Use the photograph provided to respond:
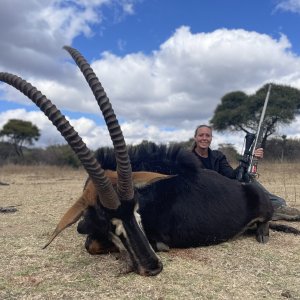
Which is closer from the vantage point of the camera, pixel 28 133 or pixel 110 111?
pixel 110 111

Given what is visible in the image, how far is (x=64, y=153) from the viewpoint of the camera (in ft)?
113

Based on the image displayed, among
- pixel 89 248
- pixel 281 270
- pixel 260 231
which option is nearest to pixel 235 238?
pixel 260 231

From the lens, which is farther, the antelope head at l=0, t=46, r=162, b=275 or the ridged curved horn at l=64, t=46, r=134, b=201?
the ridged curved horn at l=64, t=46, r=134, b=201

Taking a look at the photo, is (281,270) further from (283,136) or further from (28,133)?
(28,133)

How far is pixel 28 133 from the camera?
1590 inches

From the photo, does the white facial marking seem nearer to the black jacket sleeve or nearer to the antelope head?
the antelope head

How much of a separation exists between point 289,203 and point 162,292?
5.91 meters

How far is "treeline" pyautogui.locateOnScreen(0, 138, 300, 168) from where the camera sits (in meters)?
28.0

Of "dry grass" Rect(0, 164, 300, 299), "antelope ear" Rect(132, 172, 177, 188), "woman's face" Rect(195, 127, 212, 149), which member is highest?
"woman's face" Rect(195, 127, 212, 149)

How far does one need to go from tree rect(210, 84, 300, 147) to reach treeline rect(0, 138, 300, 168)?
133 centimetres

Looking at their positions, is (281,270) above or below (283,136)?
below

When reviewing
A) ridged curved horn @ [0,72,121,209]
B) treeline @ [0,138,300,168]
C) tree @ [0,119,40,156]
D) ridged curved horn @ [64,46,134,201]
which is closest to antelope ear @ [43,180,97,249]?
ridged curved horn @ [0,72,121,209]

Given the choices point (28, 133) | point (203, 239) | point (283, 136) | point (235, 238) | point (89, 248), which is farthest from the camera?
point (28, 133)

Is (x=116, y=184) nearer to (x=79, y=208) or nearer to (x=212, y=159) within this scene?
(x=79, y=208)
